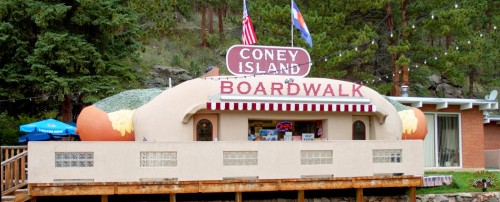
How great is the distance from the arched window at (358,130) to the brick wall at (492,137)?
10540mm

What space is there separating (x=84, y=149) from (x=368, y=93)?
8.61 m

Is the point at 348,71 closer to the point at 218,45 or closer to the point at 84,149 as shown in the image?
the point at 218,45

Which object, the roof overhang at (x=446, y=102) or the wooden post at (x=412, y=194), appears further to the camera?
the roof overhang at (x=446, y=102)

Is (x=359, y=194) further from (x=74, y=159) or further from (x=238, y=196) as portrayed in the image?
(x=74, y=159)

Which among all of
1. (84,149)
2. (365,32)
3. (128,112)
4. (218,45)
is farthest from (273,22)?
(218,45)

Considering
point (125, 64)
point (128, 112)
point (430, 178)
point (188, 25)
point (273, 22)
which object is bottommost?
point (430, 178)

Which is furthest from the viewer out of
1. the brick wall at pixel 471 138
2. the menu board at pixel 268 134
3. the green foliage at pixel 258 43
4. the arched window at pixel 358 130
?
the green foliage at pixel 258 43

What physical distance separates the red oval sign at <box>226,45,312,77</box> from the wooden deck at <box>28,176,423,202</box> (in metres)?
4.04

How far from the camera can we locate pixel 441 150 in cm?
2300

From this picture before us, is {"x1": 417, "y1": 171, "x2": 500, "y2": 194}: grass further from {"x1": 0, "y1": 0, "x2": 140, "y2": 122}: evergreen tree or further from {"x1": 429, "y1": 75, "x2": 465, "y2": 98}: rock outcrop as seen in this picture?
{"x1": 429, "y1": 75, "x2": 465, "y2": 98}: rock outcrop

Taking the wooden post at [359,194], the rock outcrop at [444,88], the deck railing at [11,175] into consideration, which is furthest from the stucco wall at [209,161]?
the rock outcrop at [444,88]

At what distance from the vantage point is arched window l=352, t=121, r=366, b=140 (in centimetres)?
1894

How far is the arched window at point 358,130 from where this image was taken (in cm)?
1894

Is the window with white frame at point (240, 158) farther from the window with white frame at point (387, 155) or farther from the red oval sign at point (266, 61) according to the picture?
the red oval sign at point (266, 61)
